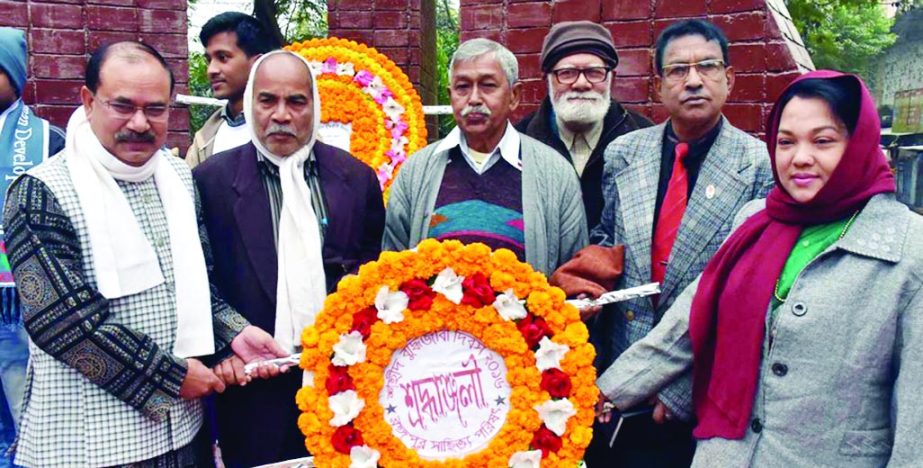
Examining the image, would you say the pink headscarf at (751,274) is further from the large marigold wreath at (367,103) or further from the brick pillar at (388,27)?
the brick pillar at (388,27)

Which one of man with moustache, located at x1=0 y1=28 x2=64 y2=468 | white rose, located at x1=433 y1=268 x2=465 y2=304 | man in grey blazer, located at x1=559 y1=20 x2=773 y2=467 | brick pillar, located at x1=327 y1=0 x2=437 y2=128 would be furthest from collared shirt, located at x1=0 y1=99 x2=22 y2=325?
brick pillar, located at x1=327 y1=0 x2=437 y2=128

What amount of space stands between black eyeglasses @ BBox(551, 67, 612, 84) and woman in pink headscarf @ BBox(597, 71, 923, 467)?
1351mm

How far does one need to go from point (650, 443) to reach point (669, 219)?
33.5 inches

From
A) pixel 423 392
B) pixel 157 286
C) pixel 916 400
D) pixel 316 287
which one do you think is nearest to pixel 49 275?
pixel 157 286

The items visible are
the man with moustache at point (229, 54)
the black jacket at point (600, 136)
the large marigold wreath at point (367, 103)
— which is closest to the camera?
the black jacket at point (600, 136)

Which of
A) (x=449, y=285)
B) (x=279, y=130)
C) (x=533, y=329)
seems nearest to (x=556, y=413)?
(x=533, y=329)

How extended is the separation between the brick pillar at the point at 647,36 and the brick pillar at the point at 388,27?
1406mm

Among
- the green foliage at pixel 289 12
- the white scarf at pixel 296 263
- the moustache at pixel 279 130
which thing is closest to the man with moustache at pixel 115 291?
the white scarf at pixel 296 263

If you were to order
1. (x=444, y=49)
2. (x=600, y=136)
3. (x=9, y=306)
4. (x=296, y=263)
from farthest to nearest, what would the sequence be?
1. (x=444, y=49)
2. (x=600, y=136)
3. (x=9, y=306)
4. (x=296, y=263)

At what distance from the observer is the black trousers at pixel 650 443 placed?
9.31 ft

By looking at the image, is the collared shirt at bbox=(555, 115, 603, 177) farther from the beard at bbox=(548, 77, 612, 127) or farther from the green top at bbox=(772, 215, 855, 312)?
the green top at bbox=(772, 215, 855, 312)

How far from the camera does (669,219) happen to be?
287cm

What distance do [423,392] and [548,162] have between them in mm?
1076

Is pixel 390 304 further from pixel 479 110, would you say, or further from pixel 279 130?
pixel 479 110
